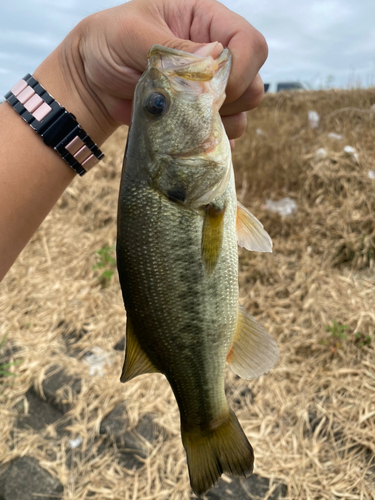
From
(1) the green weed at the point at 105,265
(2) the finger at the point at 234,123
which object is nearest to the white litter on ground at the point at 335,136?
(1) the green weed at the point at 105,265

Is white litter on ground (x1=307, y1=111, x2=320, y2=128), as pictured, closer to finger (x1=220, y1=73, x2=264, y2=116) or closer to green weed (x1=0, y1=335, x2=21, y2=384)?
finger (x1=220, y1=73, x2=264, y2=116)

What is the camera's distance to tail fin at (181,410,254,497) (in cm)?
144

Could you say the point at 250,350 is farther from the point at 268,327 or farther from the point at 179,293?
the point at 268,327

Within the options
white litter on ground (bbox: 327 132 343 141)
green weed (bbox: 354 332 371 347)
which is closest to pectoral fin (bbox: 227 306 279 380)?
green weed (bbox: 354 332 371 347)

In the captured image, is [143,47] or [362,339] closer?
[143,47]

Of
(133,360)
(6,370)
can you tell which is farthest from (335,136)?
(6,370)

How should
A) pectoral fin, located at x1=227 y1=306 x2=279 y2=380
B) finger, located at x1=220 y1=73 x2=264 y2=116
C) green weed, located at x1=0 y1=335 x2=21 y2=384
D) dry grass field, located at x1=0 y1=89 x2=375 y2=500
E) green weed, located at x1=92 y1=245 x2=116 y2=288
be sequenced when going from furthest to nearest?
green weed, located at x1=92 y1=245 x2=116 y2=288 < green weed, located at x1=0 y1=335 x2=21 y2=384 < dry grass field, located at x1=0 y1=89 x2=375 y2=500 < finger, located at x1=220 y1=73 x2=264 y2=116 < pectoral fin, located at x1=227 y1=306 x2=279 y2=380

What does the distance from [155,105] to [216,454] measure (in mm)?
1405

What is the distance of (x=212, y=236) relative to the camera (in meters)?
1.37

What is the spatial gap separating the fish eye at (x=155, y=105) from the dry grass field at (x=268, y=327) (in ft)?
8.58

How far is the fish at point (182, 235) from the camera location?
4.40 feet

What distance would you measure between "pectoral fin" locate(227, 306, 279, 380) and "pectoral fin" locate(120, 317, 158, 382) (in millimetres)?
374

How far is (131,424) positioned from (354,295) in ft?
8.45

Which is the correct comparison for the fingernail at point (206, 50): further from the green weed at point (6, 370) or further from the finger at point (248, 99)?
the green weed at point (6, 370)
